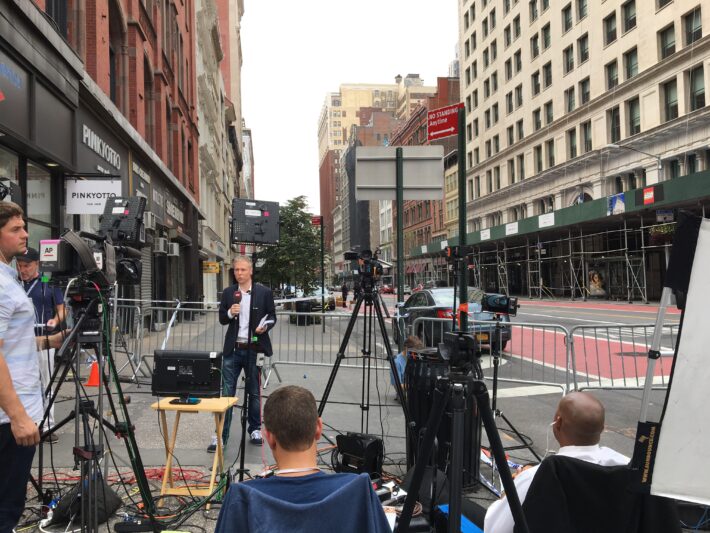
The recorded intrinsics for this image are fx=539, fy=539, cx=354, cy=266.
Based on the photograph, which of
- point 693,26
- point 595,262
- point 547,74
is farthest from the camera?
point 547,74

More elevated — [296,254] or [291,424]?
[296,254]

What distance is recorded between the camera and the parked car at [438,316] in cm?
819

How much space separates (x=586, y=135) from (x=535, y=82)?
33.9ft

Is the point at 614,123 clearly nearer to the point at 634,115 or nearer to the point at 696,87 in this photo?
the point at 634,115

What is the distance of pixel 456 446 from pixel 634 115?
1458 inches

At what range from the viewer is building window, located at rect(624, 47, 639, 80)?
33.6 metres

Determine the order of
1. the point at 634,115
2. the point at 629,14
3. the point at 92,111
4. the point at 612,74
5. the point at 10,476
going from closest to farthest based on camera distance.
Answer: the point at 10,476 < the point at 92,111 < the point at 634,115 < the point at 629,14 < the point at 612,74

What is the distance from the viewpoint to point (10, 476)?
276 centimetres

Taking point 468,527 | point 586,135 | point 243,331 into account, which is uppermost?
point 586,135

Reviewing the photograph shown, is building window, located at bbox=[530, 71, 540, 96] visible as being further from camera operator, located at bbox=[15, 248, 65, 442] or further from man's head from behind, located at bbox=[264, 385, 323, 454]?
man's head from behind, located at bbox=[264, 385, 323, 454]

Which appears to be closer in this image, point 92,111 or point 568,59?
point 92,111

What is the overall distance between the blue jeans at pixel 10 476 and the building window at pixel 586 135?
40960mm

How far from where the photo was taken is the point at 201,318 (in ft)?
33.7

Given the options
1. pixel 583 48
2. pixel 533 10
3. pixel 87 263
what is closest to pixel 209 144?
pixel 583 48
